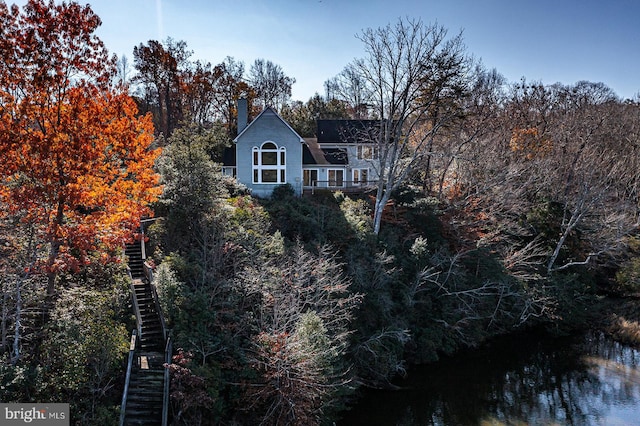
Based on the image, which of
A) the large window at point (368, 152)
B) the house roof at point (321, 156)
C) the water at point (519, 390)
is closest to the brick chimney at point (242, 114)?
the house roof at point (321, 156)

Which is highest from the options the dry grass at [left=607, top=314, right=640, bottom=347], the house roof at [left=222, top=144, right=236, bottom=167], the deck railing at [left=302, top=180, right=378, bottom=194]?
the house roof at [left=222, top=144, right=236, bottom=167]

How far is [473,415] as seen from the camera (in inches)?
729

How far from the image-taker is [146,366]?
1492 cm

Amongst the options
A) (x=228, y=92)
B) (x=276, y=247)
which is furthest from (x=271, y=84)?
(x=276, y=247)

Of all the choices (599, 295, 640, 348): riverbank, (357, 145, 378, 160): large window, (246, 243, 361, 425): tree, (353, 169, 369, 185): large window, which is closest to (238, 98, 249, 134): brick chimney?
(357, 145, 378, 160): large window

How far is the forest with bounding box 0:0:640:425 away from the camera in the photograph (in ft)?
45.4

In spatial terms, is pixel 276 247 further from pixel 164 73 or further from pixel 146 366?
pixel 164 73

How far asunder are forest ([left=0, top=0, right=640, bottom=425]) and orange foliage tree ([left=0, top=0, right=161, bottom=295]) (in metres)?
0.05

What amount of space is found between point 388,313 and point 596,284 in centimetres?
1993

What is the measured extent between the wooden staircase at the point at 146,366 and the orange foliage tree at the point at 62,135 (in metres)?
3.01

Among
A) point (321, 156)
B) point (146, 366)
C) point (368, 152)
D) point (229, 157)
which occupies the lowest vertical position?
point (146, 366)

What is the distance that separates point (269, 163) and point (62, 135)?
1864 cm

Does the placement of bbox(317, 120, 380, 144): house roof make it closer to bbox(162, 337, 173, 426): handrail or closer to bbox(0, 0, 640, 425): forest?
bbox(0, 0, 640, 425): forest

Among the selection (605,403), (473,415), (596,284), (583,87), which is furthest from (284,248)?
(583,87)
